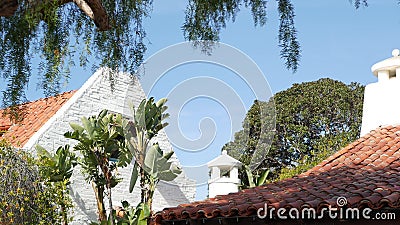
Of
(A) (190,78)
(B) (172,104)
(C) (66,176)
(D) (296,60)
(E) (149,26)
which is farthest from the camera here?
(C) (66,176)

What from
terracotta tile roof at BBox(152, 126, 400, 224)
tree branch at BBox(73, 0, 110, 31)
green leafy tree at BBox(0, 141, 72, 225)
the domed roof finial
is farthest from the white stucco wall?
tree branch at BBox(73, 0, 110, 31)

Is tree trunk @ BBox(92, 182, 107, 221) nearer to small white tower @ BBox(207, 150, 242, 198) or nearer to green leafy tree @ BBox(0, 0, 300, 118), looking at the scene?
small white tower @ BBox(207, 150, 242, 198)

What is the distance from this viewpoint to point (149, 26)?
3418 mm

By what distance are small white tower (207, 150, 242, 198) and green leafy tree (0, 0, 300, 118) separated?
25.2 ft

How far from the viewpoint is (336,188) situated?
317 inches

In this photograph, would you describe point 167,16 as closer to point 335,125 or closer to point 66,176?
point 66,176

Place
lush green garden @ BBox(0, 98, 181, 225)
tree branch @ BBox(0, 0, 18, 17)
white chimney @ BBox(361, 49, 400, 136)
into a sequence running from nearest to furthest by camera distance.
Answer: tree branch @ BBox(0, 0, 18, 17) → lush green garden @ BBox(0, 98, 181, 225) → white chimney @ BBox(361, 49, 400, 136)

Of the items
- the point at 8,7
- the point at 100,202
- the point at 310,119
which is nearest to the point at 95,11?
the point at 8,7

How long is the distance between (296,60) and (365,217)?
478 cm

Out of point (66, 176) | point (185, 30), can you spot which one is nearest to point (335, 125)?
point (66, 176)

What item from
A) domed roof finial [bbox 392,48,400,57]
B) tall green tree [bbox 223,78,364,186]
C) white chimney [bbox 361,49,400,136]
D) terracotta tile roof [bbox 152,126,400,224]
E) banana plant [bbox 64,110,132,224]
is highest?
tall green tree [bbox 223,78,364,186]

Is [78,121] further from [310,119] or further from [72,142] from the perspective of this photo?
[310,119]

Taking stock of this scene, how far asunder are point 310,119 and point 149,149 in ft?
52.1

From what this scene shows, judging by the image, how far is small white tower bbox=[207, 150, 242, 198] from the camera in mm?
11328
